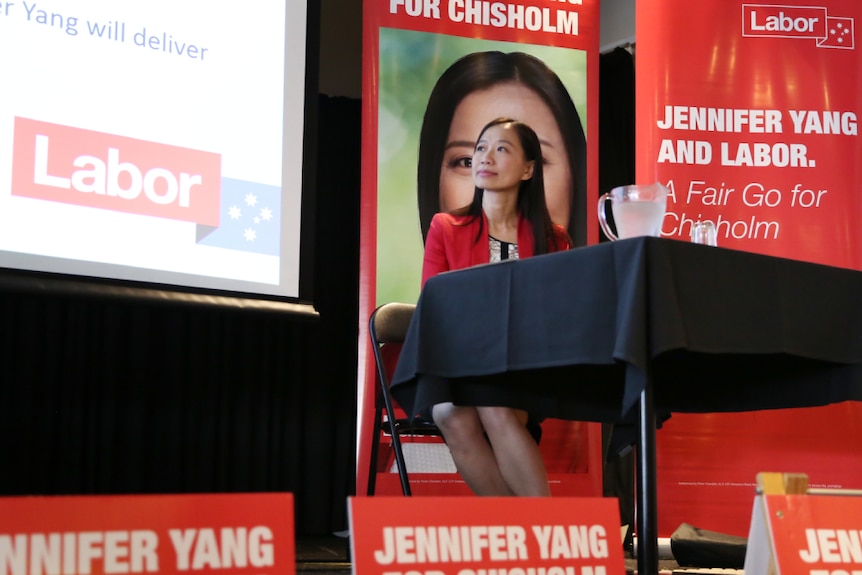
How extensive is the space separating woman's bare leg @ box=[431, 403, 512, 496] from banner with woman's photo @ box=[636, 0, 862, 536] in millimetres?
1104

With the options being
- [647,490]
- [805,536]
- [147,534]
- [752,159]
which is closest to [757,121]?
[752,159]

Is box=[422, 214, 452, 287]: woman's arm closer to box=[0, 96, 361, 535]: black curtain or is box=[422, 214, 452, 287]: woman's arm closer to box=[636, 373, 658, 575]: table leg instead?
box=[0, 96, 361, 535]: black curtain

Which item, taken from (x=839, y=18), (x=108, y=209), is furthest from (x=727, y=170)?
(x=108, y=209)

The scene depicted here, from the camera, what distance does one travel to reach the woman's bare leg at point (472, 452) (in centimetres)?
210

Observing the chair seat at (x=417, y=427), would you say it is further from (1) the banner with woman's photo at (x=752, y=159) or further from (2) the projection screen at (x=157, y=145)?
(1) the banner with woman's photo at (x=752, y=159)

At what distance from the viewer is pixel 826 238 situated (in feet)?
10.2

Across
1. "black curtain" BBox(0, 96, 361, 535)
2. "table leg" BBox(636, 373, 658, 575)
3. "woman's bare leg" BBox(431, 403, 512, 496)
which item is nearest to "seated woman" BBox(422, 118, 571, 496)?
"black curtain" BBox(0, 96, 361, 535)

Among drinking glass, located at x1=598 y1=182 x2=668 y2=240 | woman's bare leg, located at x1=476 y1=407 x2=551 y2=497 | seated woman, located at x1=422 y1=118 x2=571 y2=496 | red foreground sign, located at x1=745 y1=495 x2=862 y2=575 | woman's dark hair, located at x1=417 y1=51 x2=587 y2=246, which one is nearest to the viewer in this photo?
red foreground sign, located at x1=745 y1=495 x2=862 y2=575

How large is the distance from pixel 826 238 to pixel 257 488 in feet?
8.07

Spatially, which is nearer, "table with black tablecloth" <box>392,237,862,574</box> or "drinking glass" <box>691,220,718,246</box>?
"table with black tablecloth" <box>392,237,862,574</box>

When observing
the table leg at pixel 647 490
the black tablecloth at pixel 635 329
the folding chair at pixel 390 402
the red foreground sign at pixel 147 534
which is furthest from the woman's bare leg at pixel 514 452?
the red foreground sign at pixel 147 534

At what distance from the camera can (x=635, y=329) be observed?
1.41m

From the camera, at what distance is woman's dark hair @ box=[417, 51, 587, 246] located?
3.23 m

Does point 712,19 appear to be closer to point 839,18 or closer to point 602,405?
point 839,18
